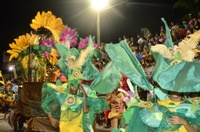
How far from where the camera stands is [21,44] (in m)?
9.09

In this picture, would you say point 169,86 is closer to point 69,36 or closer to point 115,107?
point 69,36

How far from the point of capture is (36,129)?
8023 millimetres

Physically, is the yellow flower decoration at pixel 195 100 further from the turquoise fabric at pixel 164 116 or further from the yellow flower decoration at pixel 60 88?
the yellow flower decoration at pixel 60 88

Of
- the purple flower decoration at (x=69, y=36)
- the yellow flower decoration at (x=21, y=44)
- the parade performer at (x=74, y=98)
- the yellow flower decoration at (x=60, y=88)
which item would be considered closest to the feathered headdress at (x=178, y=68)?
the parade performer at (x=74, y=98)

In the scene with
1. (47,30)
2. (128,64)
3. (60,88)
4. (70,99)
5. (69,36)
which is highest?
(47,30)

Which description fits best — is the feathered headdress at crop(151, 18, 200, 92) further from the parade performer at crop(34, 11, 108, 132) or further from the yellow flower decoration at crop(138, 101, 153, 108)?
the parade performer at crop(34, 11, 108, 132)

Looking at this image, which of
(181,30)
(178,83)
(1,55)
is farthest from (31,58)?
(1,55)

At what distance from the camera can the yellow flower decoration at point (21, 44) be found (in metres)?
9.00

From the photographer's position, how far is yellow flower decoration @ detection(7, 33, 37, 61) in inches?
354

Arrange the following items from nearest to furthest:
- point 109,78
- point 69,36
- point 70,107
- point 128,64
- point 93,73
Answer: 1. point 128,64
2. point 109,78
3. point 70,107
4. point 93,73
5. point 69,36

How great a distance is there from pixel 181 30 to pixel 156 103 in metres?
6.33

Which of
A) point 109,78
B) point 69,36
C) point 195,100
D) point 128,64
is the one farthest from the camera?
point 69,36

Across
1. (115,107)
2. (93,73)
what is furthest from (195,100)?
(115,107)

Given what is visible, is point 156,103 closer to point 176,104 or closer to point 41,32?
point 176,104
